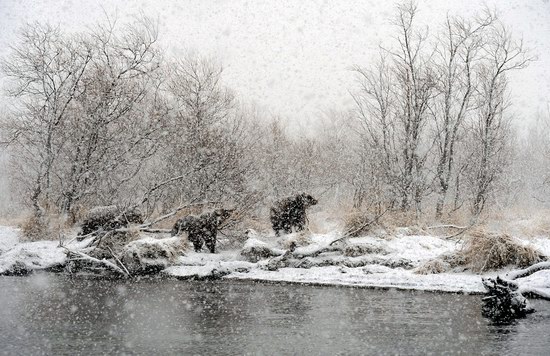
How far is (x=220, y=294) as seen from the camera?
38.4ft

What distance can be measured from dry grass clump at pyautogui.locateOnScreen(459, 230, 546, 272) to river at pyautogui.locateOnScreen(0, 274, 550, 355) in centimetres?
231

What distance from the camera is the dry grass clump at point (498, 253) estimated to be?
12734mm

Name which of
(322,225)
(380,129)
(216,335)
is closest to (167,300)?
(216,335)

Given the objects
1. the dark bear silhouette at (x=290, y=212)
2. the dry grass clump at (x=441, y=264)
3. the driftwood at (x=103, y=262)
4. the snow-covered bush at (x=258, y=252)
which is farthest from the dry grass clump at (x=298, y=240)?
the driftwood at (x=103, y=262)

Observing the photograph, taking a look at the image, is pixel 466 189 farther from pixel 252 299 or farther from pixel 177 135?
pixel 252 299

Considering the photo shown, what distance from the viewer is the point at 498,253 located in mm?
12867

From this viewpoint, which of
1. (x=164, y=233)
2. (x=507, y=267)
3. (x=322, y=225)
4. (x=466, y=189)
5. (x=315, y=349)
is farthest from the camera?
(x=466, y=189)

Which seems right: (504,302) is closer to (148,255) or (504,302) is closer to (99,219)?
(148,255)

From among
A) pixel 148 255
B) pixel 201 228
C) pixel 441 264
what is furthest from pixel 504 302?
pixel 148 255

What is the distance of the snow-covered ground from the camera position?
41.3ft

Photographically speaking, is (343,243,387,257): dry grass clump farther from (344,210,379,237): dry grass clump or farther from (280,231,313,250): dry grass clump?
(280,231,313,250): dry grass clump

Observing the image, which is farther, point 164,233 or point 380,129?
point 380,129

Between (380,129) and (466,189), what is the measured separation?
5212 mm

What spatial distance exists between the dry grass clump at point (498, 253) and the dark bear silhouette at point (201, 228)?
297 inches
